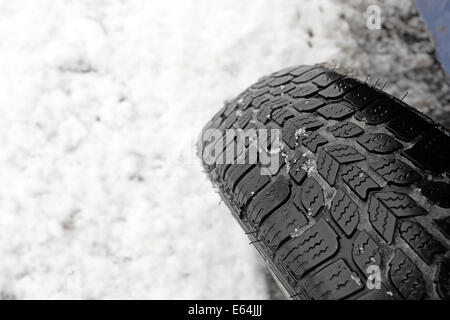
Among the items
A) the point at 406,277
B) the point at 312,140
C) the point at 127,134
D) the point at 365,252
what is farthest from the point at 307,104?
the point at 127,134

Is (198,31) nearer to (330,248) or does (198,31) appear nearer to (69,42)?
(69,42)

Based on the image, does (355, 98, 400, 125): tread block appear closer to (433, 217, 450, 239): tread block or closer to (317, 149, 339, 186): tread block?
(317, 149, 339, 186): tread block

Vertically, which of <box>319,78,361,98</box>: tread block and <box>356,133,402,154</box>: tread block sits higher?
<box>319,78,361,98</box>: tread block

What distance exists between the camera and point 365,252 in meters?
1.09

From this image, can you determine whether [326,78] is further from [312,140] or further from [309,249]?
[309,249]

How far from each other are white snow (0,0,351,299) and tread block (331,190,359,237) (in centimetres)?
108

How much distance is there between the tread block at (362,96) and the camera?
1409mm

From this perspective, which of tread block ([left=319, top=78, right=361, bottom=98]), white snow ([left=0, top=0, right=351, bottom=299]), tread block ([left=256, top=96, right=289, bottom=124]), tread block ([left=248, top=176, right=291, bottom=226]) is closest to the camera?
tread block ([left=248, top=176, right=291, bottom=226])

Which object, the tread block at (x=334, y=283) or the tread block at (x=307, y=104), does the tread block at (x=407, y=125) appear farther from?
the tread block at (x=334, y=283)

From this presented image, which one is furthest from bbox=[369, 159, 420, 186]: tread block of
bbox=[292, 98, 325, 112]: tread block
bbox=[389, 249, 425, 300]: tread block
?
bbox=[292, 98, 325, 112]: tread block

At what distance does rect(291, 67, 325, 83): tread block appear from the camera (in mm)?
1678

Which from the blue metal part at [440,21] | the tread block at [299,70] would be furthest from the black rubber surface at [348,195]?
the blue metal part at [440,21]
